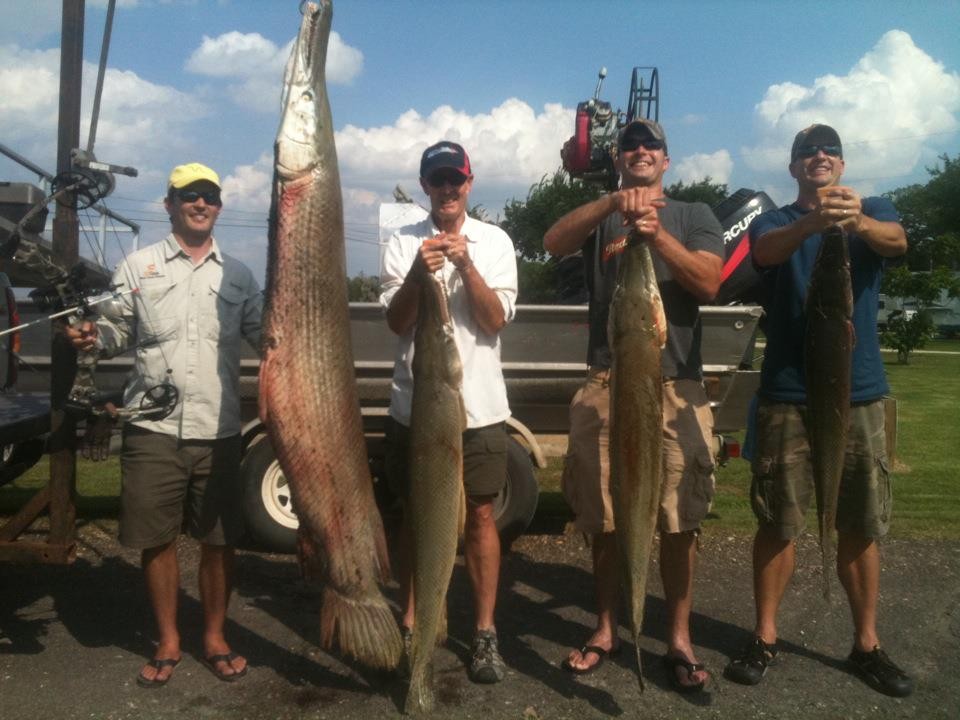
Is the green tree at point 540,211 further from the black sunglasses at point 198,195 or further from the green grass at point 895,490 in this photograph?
the black sunglasses at point 198,195

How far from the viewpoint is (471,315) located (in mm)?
3566

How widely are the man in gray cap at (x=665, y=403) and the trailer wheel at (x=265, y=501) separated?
2.47 m

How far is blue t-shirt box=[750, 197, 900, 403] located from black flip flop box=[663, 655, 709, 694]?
1287mm

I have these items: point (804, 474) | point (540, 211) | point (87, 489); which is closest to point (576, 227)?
point (804, 474)

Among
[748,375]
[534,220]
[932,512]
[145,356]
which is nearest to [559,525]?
[748,375]

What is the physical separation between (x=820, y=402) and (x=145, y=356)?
2.92 meters

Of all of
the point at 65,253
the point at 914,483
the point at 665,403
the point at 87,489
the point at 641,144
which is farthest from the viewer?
the point at 914,483

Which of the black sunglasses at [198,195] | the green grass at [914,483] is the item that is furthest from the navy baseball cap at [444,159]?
the green grass at [914,483]

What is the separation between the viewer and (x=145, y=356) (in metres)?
3.70

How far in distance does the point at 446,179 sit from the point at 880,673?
9.83 feet

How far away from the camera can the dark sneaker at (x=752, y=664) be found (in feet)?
12.5

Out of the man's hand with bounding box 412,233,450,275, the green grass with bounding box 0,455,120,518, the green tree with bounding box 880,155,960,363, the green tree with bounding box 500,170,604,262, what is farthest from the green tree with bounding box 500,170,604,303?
the man's hand with bounding box 412,233,450,275

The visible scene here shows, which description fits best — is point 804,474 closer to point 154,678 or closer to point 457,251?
point 457,251

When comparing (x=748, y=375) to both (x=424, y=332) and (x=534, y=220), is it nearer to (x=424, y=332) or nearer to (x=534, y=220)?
(x=424, y=332)
